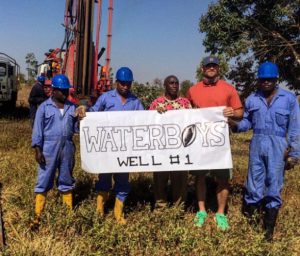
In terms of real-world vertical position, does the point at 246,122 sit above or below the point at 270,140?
above

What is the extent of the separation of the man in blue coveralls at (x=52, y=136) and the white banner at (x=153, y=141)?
10.8 inches

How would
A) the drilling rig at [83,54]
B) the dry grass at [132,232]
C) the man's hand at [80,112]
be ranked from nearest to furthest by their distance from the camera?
the dry grass at [132,232], the man's hand at [80,112], the drilling rig at [83,54]

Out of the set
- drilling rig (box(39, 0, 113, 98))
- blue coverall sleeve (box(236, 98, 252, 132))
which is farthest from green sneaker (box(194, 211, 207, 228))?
drilling rig (box(39, 0, 113, 98))

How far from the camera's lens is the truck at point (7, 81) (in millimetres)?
17234

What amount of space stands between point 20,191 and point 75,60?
21.9 feet

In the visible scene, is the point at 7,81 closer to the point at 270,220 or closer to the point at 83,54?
the point at 83,54

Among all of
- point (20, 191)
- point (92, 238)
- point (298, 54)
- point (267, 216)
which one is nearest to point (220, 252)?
point (267, 216)

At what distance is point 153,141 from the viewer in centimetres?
532

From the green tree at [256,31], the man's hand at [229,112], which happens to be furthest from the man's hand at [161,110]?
the green tree at [256,31]

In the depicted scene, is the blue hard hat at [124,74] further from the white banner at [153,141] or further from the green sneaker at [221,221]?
the green sneaker at [221,221]

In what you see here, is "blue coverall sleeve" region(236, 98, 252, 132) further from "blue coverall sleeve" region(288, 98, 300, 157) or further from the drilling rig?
the drilling rig

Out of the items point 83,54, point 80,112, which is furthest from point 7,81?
point 80,112

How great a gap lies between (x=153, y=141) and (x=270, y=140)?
1418 millimetres

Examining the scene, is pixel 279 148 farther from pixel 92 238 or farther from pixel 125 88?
pixel 92 238
